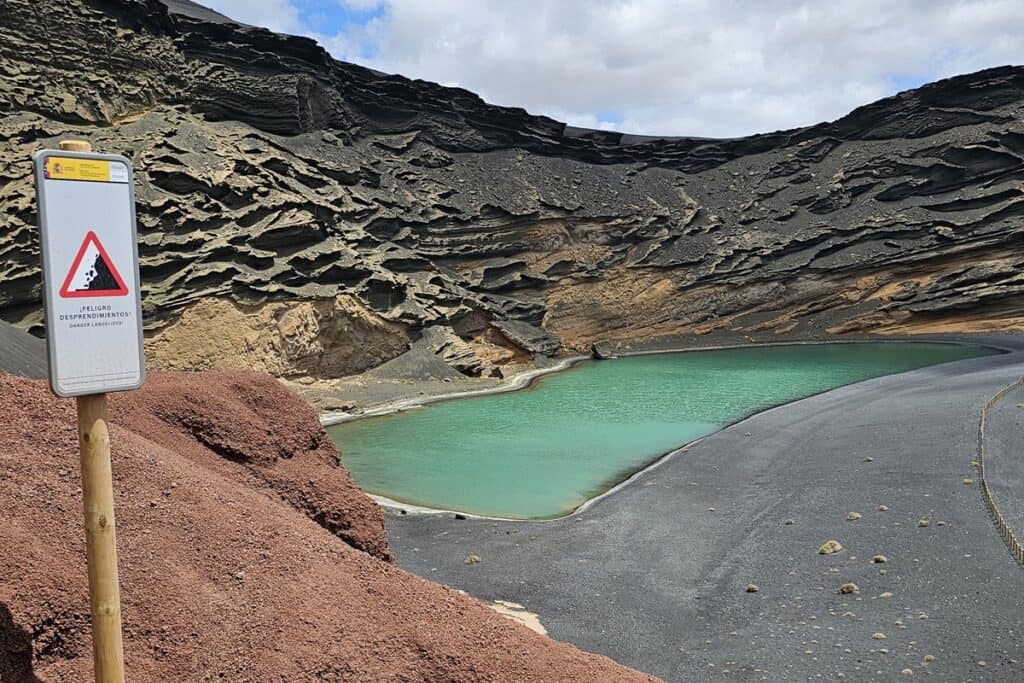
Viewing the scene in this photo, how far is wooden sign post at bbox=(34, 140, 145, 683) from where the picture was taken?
8.25ft

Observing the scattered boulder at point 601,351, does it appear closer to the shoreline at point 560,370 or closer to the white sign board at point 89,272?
the shoreline at point 560,370

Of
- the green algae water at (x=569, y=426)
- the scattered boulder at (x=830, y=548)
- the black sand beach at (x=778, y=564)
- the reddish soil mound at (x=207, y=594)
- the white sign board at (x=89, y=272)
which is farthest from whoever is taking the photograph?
the green algae water at (x=569, y=426)

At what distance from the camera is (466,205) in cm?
4153

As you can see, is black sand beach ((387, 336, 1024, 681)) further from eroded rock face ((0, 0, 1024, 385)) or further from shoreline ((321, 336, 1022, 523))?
eroded rock face ((0, 0, 1024, 385))

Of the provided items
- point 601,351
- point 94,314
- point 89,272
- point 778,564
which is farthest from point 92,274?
point 601,351

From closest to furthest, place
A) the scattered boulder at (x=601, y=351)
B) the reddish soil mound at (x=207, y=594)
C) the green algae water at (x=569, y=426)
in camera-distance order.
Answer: the reddish soil mound at (x=207, y=594)
the green algae water at (x=569, y=426)
the scattered boulder at (x=601, y=351)

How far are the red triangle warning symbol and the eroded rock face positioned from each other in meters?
24.5

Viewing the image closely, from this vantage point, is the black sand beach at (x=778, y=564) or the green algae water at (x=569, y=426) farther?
the green algae water at (x=569, y=426)

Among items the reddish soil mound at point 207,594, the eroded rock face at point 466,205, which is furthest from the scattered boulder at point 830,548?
the eroded rock face at point 466,205

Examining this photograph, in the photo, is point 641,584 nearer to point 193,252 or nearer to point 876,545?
point 876,545

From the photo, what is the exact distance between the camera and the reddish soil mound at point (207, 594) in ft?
9.36

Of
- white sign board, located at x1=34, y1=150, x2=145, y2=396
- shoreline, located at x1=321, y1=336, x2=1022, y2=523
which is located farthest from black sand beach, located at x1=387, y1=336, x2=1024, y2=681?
white sign board, located at x1=34, y1=150, x2=145, y2=396

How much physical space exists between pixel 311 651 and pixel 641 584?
6301 millimetres

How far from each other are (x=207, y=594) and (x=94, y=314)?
1380mm
